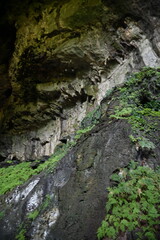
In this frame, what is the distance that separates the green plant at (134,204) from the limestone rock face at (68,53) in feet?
23.5

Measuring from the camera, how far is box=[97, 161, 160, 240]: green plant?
11.4 feet

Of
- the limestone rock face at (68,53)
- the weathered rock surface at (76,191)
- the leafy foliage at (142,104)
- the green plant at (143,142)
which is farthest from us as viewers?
the limestone rock face at (68,53)

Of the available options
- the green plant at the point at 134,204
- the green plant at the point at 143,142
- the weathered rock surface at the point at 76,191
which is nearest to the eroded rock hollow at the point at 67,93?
the weathered rock surface at the point at 76,191

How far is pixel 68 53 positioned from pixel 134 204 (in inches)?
411

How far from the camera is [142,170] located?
4398 millimetres

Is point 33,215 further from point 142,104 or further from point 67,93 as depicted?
point 67,93

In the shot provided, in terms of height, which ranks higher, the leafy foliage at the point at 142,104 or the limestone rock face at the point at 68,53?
the limestone rock face at the point at 68,53

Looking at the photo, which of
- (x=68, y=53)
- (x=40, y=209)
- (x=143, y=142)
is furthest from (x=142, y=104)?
(x=68, y=53)

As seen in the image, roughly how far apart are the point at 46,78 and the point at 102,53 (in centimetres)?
482

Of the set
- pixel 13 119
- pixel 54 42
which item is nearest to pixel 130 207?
pixel 54 42

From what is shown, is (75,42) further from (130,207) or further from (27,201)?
(130,207)

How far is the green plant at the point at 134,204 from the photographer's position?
3.48 metres

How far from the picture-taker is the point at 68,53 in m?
12.2

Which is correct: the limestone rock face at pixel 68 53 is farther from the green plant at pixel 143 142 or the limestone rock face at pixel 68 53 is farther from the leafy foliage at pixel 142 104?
the green plant at pixel 143 142
